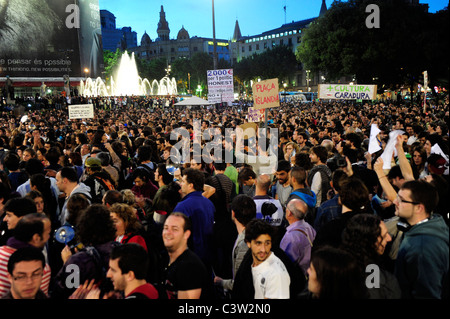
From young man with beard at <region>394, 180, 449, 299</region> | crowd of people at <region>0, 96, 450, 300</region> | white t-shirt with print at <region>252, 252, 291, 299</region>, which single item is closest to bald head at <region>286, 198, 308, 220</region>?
crowd of people at <region>0, 96, 450, 300</region>

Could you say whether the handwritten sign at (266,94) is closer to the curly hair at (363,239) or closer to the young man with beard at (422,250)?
the young man with beard at (422,250)

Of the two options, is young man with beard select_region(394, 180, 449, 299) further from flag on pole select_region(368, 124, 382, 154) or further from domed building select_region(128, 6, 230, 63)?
domed building select_region(128, 6, 230, 63)

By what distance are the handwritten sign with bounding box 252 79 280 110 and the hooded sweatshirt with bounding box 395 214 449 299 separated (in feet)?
21.1

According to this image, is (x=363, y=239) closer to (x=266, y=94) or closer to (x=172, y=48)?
(x=266, y=94)

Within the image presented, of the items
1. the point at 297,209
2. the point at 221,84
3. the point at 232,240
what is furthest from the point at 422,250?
the point at 221,84

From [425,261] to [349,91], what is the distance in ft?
47.1

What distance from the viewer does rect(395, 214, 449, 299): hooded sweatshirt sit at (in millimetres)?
2758

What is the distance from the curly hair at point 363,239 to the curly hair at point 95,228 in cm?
210

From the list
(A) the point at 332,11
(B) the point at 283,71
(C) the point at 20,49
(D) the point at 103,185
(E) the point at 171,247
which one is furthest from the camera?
(B) the point at 283,71

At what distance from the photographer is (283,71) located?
8438 centimetres

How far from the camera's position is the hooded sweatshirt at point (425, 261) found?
9.05 feet
